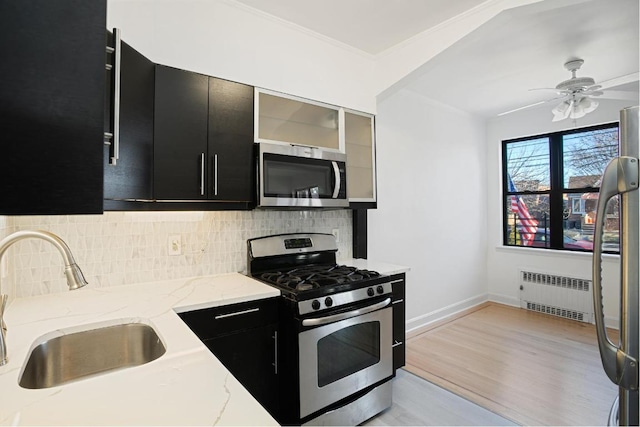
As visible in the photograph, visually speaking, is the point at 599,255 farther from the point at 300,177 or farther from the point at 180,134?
the point at 180,134

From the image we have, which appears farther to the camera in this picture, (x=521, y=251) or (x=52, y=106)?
(x=521, y=251)

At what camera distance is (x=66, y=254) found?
0.96m

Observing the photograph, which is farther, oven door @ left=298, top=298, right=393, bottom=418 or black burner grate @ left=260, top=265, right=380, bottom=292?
black burner grate @ left=260, top=265, right=380, bottom=292

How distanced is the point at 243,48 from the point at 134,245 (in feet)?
4.76

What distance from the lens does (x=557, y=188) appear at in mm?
4285

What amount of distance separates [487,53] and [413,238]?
6.33ft

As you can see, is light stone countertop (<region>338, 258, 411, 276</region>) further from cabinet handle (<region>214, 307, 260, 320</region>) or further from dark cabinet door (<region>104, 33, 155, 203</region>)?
dark cabinet door (<region>104, 33, 155, 203</region>)

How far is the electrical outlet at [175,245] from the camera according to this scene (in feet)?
6.80

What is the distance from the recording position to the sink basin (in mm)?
1152

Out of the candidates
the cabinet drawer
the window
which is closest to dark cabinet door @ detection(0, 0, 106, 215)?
the cabinet drawer

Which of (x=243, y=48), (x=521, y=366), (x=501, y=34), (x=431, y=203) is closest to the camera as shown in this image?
(x=243, y=48)

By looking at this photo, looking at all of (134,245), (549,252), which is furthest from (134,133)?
(549,252)

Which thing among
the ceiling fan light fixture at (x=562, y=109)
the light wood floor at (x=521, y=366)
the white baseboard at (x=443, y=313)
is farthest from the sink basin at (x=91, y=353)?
the ceiling fan light fixture at (x=562, y=109)

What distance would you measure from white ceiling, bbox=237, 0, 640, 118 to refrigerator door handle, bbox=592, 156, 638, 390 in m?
1.79
